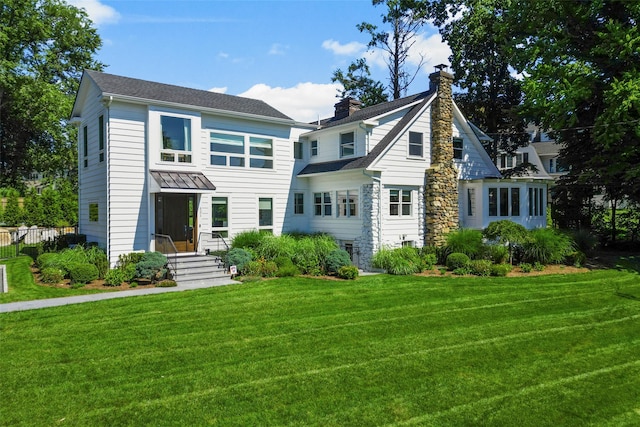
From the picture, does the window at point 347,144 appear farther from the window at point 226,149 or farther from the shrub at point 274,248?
the shrub at point 274,248

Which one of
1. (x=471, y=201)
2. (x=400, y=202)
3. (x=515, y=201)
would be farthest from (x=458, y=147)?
(x=400, y=202)

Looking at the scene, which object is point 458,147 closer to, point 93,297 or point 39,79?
point 93,297

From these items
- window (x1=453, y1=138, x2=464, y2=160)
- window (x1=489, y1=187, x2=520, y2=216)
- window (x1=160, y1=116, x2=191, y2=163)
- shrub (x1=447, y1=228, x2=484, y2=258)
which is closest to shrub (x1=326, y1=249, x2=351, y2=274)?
shrub (x1=447, y1=228, x2=484, y2=258)

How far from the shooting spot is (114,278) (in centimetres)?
1321

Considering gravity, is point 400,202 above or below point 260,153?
below

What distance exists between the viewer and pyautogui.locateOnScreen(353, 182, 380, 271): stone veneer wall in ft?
56.3

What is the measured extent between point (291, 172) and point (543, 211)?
Answer: 44.2 feet

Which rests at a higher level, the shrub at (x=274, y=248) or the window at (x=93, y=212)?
the window at (x=93, y=212)

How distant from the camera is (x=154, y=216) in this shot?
15852 millimetres

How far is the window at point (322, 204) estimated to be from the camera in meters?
19.7

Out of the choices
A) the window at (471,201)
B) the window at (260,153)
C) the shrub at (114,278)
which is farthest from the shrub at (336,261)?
the window at (471,201)

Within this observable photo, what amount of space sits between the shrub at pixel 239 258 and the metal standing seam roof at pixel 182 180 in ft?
9.09

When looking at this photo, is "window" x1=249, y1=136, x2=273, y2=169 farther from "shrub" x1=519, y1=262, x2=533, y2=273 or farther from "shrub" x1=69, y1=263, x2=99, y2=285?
"shrub" x1=519, y1=262, x2=533, y2=273

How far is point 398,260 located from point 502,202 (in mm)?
7379
